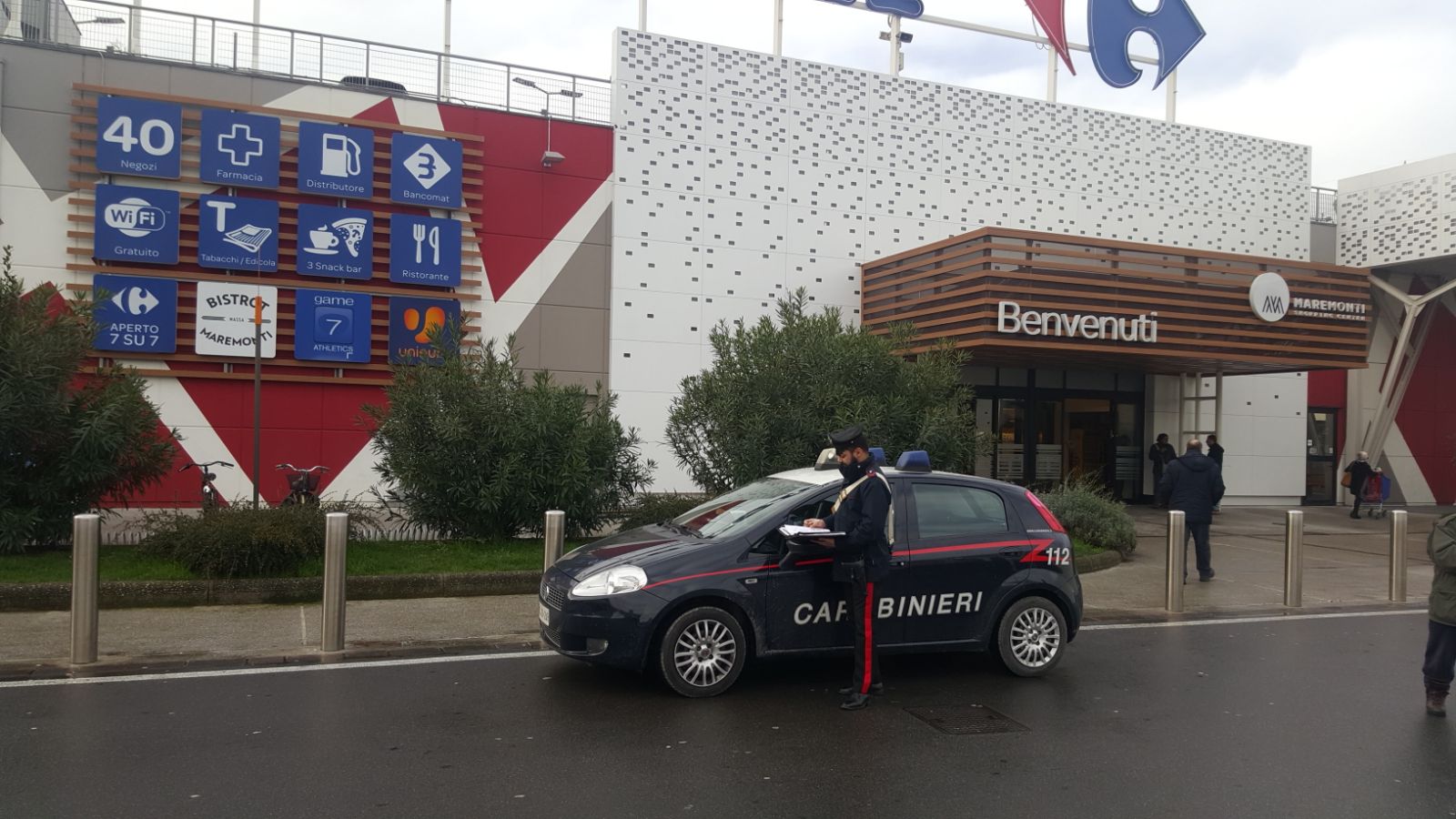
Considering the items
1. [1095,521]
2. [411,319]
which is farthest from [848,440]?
[411,319]

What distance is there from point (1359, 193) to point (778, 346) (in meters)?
18.9

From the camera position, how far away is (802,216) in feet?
65.4

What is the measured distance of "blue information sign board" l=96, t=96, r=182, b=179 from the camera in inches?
622

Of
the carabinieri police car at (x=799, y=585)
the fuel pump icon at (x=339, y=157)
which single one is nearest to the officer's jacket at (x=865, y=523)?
the carabinieri police car at (x=799, y=585)

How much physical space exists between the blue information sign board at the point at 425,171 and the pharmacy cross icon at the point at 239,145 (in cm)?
204

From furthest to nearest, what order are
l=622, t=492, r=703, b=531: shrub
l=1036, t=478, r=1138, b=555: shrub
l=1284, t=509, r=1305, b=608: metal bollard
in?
l=1036, t=478, r=1138, b=555: shrub → l=622, t=492, r=703, b=531: shrub → l=1284, t=509, r=1305, b=608: metal bollard

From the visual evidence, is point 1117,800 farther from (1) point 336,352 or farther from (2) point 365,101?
(2) point 365,101

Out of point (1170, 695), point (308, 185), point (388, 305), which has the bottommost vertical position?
point (1170, 695)

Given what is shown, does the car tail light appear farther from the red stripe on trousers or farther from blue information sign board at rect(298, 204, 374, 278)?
blue information sign board at rect(298, 204, 374, 278)

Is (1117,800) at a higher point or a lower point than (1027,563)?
lower

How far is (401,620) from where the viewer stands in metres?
9.08

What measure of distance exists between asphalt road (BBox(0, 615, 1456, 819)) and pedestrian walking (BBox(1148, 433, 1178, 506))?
14.1 m

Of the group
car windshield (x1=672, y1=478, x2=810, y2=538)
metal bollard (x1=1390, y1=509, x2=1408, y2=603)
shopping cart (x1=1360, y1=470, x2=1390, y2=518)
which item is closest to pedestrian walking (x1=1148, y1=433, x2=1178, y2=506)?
shopping cart (x1=1360, y1=470, x2=1390, y2=518)

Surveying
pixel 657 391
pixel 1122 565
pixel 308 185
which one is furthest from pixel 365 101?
pixel 1122 565
